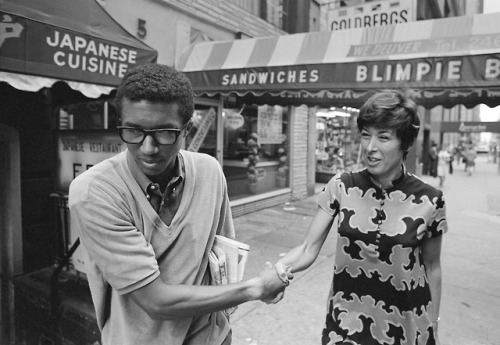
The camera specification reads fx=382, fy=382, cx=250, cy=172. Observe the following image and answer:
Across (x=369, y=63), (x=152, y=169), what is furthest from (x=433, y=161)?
(x=152, y=169)

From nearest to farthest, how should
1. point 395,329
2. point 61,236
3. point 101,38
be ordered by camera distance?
point 395,329
point 101,38
point 61,236

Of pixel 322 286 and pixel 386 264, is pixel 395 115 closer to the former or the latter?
pixel 386 264

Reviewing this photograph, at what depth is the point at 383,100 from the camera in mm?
1985

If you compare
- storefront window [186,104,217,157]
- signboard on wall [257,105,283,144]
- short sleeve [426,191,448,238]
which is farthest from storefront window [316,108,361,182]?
short sleeve [426,191,448,238]

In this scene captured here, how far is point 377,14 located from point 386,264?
678cm

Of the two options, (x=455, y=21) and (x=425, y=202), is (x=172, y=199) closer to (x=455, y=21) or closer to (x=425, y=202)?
(x=425, y=202)

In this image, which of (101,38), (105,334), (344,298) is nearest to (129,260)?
(105,334)

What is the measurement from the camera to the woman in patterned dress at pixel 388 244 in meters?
1.96

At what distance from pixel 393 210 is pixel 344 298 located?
55 cm

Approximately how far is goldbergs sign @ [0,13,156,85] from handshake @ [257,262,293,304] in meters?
2.75

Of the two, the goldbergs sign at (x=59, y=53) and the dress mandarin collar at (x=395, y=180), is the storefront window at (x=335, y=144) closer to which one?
the goldbergs sign at (x=59, y=53)

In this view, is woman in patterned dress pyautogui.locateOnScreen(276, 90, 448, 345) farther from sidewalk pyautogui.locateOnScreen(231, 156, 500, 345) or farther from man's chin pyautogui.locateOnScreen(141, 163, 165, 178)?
sidewalk pyautogui.locateOnScreen(231, 156, 500, 345)

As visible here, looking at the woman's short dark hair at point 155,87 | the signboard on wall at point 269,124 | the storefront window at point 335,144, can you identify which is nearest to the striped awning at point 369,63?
the signboard on wall at point 269,124

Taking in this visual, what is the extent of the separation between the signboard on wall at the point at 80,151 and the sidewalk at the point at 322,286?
6.99 ft
